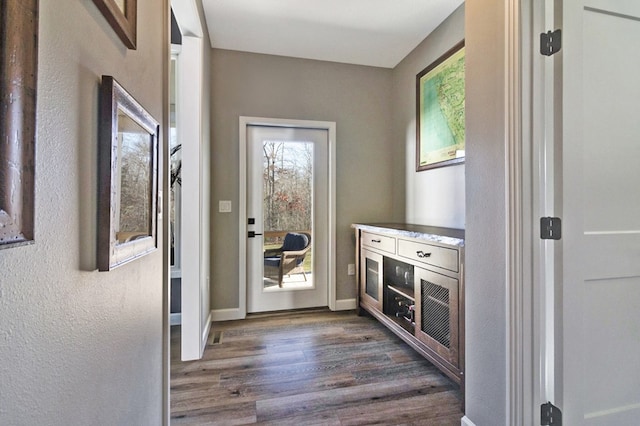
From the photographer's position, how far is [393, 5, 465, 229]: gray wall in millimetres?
2482

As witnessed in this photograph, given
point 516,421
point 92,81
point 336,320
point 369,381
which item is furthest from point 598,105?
point 336,320

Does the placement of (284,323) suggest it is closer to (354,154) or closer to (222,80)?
(354,154)

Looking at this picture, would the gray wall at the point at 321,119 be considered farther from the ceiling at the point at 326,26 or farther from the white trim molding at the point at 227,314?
the ceiling at the point at 326,26

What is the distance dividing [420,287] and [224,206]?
1937 mm

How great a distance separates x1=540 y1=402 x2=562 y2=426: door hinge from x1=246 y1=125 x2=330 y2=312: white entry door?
2.25 meters

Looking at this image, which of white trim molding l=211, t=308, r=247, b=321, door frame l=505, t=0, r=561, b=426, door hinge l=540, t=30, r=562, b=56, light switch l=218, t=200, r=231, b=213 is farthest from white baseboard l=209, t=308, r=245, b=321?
door hinge l=540, t=30, r=562, b=56

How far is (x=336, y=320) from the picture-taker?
3057 millimetres

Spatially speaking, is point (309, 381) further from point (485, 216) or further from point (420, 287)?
point (485, 216)

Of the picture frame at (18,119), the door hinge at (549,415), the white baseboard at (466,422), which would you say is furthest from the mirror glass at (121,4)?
the white baseboard at (466,422)

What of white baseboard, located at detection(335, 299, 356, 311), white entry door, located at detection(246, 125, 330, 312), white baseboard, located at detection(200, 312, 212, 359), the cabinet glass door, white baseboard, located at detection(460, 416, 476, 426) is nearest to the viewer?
white baseboard, located at detection(460, 416, 476, 426)

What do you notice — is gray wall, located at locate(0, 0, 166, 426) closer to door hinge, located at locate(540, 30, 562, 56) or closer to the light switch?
door hinge, located at locate(540, 30, 562, 56)

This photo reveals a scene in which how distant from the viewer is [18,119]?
1.43 feet

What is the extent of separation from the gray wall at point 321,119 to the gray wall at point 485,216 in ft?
6.05

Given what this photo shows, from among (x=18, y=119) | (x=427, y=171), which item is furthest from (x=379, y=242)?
(x=18, y=119)
